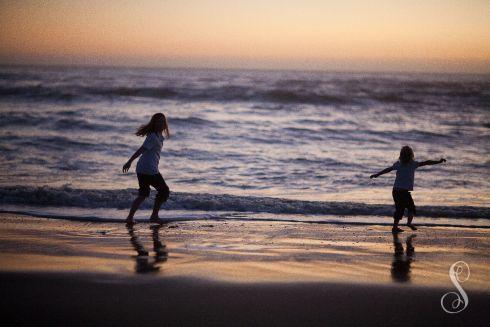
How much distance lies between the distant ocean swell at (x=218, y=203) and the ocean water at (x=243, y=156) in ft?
0.07

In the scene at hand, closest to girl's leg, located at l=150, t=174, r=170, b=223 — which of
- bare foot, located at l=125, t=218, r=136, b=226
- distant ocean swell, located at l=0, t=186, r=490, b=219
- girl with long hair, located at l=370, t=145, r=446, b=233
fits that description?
bare foot, located at l=125, t=218, r=136, b=226

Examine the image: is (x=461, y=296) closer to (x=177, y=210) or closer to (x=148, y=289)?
(x=148, y=289)

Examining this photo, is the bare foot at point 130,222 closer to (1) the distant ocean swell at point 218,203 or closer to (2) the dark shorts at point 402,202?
(1) the distant ocean swell at point 218,203

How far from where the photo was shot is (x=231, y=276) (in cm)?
494

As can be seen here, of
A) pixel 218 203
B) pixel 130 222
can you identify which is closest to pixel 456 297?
pixel 130 222

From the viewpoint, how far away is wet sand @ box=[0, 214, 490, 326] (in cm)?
405

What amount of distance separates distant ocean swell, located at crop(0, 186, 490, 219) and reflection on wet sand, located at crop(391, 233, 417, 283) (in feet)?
6.97

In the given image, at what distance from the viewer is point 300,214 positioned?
913 cm

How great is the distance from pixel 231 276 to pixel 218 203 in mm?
4666

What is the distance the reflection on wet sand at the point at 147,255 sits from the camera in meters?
5.19

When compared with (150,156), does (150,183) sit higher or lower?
lower

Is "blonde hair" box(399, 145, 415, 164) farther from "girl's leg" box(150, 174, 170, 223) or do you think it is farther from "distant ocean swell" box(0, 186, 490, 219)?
"girl's leg" box(150, 174, 170, 223)

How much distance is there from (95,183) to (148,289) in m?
7.26

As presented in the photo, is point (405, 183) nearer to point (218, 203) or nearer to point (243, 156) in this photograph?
point (218, 203)
